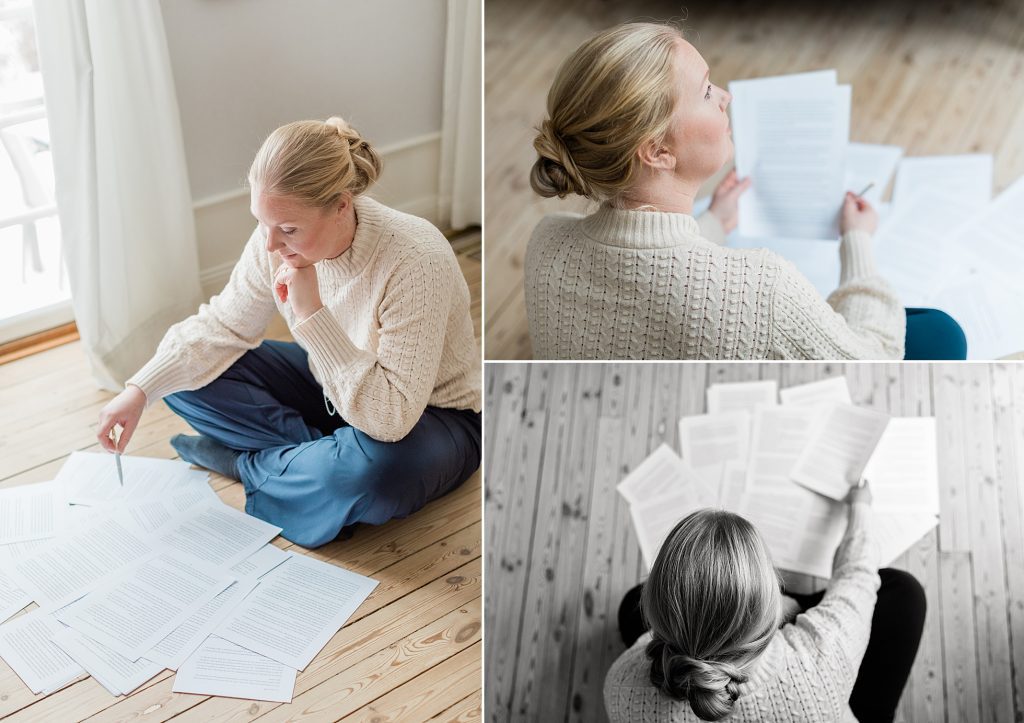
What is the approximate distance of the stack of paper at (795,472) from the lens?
1897mm

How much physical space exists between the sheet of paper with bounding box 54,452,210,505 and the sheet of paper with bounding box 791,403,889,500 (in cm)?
129

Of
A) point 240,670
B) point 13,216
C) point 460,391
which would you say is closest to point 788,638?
point 460,391

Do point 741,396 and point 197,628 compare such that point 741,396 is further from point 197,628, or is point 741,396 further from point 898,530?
point 197,628

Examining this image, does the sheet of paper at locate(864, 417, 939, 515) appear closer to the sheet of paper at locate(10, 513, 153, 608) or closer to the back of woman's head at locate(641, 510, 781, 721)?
the back of woman's head at locate(641, 510, 781, 721)

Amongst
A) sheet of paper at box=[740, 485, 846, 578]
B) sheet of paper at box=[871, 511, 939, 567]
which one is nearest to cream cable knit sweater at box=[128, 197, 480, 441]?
sheet of paper at box=[740, 485, 846, 578]

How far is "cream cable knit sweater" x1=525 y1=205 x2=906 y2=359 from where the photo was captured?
49.3 inches

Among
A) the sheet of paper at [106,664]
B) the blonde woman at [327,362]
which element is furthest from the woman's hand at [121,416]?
the sheet of paper at [106,664]

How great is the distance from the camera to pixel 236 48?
230 centimetres

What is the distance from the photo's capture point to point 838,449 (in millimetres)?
1965

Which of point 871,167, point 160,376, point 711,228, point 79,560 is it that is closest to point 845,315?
point 711,228

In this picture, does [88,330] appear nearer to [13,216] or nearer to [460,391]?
[13,216]

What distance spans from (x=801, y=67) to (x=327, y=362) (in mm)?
1515

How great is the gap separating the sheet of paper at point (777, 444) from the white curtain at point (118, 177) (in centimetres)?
144

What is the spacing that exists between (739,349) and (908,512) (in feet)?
2.79
